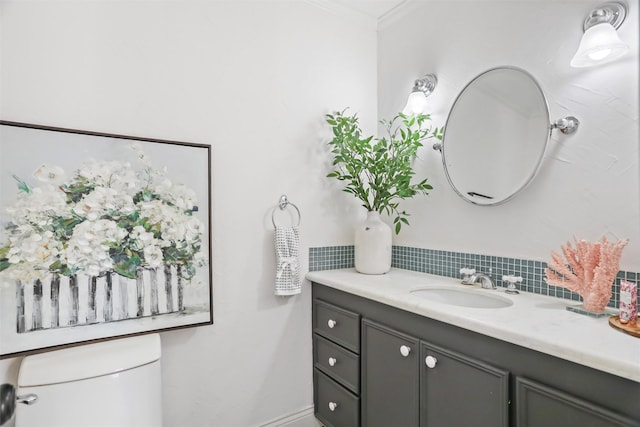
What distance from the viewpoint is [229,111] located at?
1.72 m

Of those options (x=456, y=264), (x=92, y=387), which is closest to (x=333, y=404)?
(x=456, y=264)

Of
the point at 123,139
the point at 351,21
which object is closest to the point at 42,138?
the point at 123,139

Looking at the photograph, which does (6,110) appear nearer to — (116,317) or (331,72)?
(116,317)

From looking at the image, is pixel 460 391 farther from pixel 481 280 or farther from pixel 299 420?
pixel 299 420

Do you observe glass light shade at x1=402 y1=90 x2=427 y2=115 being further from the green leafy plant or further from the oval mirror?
the oval mirror

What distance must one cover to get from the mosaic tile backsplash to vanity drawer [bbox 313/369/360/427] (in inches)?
23.1

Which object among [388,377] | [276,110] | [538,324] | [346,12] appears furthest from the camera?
[346,12]

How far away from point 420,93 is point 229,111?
0.97 metres

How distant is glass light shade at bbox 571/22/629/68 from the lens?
117 centimetres

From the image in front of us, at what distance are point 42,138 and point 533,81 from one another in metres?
1.87

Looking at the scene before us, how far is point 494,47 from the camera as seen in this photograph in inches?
63.8

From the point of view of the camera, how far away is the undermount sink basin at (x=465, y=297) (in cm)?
148

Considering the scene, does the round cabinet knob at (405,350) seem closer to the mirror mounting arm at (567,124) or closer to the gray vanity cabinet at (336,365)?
the gray vanity cabinet at (336,365)

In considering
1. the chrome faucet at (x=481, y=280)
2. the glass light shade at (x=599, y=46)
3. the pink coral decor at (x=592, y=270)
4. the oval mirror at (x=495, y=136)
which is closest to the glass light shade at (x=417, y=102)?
the oval mirror at (x=495, y=136)
